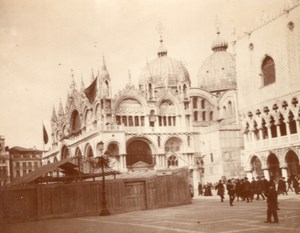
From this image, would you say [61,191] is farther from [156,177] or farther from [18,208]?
[156,177]

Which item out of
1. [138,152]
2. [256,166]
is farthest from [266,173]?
[138,152]

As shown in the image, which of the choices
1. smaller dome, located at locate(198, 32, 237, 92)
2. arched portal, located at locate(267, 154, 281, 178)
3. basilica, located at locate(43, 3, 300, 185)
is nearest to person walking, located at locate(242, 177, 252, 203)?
basilica, located at locate(43, 3, 300, 185)

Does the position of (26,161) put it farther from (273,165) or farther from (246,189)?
(246,189)

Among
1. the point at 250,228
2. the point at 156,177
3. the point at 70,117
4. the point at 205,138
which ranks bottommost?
the point at 250,228

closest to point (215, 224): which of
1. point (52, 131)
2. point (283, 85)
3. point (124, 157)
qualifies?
point (283, 85)

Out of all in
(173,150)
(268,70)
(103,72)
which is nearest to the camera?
(268,70)

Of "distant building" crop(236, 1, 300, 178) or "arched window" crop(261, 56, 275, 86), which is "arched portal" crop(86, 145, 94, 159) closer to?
"distant building" crop(236, 1, 300, 178)
